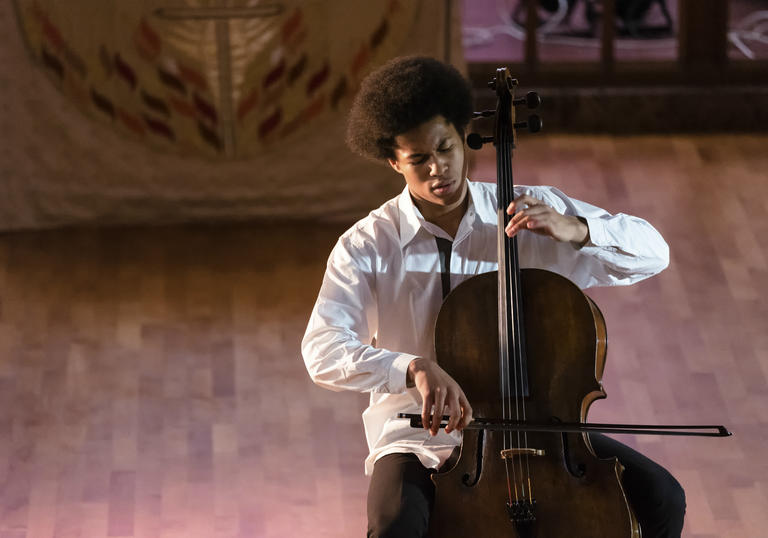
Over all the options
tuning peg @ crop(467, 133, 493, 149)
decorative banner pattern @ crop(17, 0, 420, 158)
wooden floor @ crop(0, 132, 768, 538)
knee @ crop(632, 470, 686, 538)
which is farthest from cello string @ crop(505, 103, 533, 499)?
decorative banner pattern @ crop(17, 0, 420, 158)

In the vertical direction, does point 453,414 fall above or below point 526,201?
below

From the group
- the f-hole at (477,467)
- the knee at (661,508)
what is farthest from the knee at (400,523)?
the knee at (661,508)

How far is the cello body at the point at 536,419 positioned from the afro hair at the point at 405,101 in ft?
1.00

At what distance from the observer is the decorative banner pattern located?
3836 millimetres

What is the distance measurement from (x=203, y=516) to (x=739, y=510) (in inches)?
46.9

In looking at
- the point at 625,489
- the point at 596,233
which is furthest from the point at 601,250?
the point at 625,489

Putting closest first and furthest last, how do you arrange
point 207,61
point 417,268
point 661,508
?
point 661,508 → point 417,268 → point 207,61

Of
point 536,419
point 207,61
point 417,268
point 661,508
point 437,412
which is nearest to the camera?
point 437,412

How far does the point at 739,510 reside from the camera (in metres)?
2.64

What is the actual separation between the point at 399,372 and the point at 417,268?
29 cm

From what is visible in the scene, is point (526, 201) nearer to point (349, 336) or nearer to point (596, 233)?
point (596, 233)

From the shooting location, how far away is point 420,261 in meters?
2.12

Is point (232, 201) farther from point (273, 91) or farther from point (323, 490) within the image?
point (323, 490)

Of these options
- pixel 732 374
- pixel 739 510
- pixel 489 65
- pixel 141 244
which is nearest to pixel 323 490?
pixel 739 510
